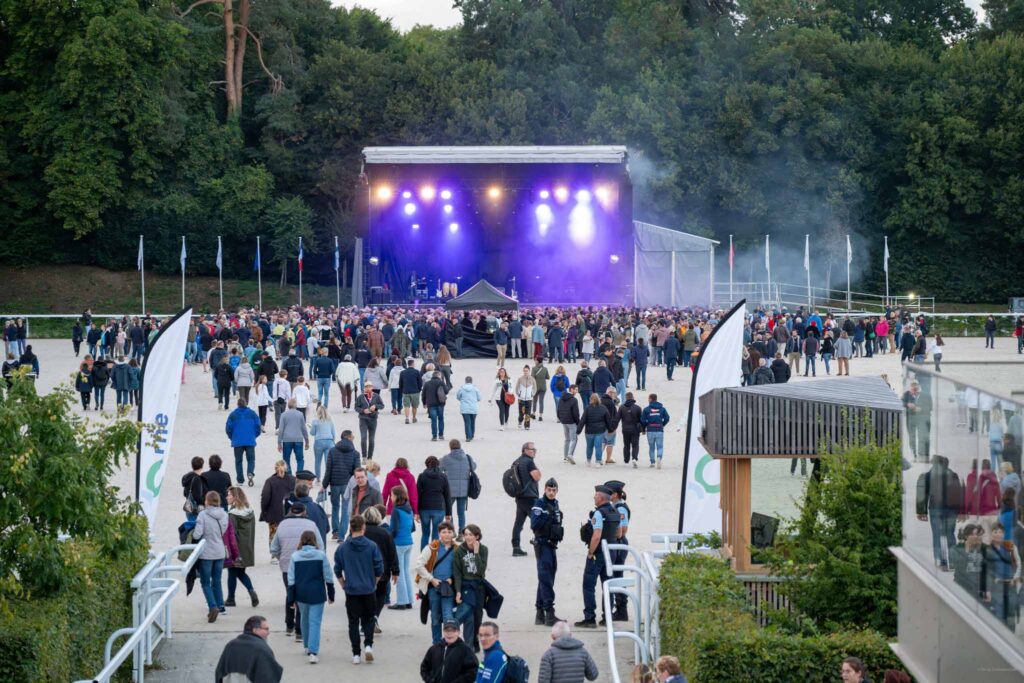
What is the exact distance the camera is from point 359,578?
34.7ft

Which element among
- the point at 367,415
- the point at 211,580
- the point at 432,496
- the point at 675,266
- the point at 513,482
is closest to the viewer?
the point at 211,580

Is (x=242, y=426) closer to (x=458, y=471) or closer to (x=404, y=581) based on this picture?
(x=458, y=471)

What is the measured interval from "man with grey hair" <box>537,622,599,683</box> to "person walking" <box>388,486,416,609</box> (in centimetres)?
347

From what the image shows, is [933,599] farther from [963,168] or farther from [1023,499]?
[963,168]

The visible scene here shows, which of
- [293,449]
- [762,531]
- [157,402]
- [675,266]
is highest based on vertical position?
[675,266]

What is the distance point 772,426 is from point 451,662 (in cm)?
304

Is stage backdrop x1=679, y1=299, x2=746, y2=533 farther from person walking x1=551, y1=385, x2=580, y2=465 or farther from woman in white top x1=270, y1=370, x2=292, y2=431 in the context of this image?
woman in white top x1=270, y1=370, x2=292, y2=431

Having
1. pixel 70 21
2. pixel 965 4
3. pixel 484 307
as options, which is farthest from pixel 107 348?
pixel 965 4

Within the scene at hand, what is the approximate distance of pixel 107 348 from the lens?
34.5 meters

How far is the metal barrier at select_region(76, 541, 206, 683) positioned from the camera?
376 inches

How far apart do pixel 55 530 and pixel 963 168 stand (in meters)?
51.7

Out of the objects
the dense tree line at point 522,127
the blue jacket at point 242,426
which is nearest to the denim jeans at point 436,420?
the blue jacket at point 242,426

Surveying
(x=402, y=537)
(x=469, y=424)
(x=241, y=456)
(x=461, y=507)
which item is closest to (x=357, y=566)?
(x=402, y=537)

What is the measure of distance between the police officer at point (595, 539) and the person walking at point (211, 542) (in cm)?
300
